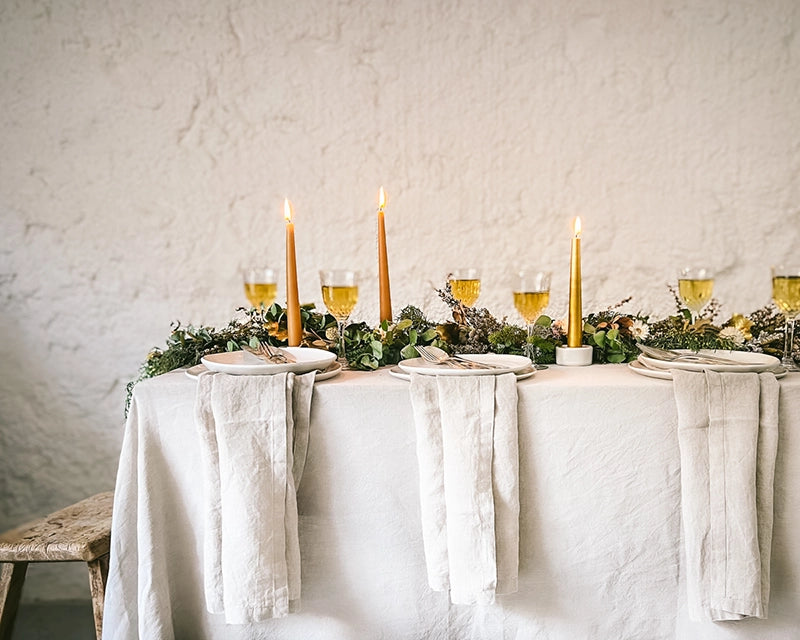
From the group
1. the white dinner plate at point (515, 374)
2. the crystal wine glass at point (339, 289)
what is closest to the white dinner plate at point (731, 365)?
the white dinner plate at point (515, 374)

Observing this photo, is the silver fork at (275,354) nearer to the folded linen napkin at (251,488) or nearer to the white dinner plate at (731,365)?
the folded linen napkin at (251,488)

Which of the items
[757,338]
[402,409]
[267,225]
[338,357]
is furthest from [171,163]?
[757,338]

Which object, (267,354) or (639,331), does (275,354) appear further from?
(639,331)

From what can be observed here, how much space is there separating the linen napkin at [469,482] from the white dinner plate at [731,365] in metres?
0.29

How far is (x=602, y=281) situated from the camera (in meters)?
2.86

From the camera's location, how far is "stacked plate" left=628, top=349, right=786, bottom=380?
129 cm

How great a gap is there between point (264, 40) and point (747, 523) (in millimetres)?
2412

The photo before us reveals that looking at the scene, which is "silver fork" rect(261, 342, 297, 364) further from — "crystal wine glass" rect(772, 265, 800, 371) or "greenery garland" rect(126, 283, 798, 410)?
"crystal wine glass" rect(772, 265, 800, 371)

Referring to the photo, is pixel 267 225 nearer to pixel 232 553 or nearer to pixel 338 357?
pixel 338 357

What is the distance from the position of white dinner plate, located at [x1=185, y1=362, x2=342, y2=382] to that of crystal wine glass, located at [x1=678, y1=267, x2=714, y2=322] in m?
0.72

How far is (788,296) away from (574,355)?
425mm

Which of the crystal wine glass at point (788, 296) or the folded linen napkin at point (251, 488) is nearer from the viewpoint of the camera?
the folded linen napkin at point (251, 488)

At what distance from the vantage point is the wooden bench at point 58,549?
5.13ft

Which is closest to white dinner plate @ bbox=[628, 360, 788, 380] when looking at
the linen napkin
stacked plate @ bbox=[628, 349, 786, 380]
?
stacked plate @ bbox=[628, 349, 786, 380]
